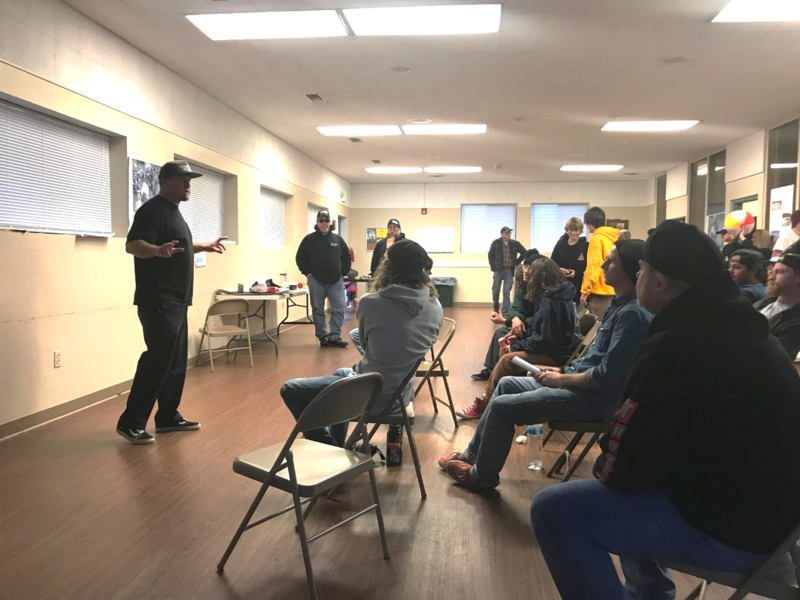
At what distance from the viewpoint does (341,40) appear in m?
4.88

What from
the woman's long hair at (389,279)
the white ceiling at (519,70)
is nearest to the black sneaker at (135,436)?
the woman's long hair at (389,279)

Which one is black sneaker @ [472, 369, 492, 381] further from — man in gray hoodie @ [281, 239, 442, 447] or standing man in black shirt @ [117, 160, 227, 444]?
standing man in black shirt @ [117, 160, 227, 444]

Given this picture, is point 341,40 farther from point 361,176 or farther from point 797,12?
point 361,176

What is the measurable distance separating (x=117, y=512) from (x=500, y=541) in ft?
5.69

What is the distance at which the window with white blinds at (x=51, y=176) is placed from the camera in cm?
389

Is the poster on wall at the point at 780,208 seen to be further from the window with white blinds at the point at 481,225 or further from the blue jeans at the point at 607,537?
the blue jeans at the point at 607,537

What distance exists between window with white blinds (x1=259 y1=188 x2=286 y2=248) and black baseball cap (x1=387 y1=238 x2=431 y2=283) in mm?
6080

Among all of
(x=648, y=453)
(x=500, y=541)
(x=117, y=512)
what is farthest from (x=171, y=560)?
(x=648, y=453)

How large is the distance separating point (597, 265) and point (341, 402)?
3924 mm

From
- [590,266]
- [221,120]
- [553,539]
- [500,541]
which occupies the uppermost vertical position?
[221,120]

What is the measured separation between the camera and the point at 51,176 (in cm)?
429

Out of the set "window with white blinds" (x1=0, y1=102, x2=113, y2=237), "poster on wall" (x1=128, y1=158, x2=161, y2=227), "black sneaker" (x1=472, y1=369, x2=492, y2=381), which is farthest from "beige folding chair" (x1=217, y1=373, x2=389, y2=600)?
"poster on wall" (x1=128, y1=158, x2=161, y2=227)

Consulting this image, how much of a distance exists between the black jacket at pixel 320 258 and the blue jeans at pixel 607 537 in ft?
20.6

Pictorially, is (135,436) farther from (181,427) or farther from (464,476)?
(464,476)
